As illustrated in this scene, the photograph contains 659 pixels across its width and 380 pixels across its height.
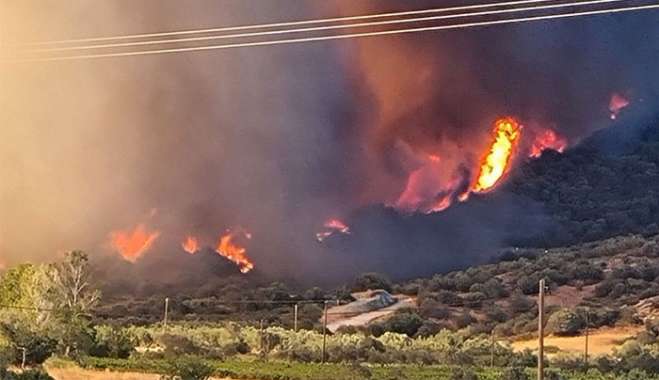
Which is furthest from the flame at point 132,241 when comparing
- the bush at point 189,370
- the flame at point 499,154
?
the flame at point 499,154

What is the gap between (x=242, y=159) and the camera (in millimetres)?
28016

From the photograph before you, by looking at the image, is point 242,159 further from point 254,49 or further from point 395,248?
point 395,248

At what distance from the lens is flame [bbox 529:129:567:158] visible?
3002 cm

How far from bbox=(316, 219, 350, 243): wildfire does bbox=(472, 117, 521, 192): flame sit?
4.29 m

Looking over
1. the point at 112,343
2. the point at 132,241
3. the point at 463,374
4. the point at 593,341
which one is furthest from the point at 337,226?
the point at 463,374

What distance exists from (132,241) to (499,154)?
36.6ft

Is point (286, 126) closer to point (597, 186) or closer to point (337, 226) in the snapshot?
point (337, 226)

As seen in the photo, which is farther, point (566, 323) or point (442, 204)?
point (442, 204)

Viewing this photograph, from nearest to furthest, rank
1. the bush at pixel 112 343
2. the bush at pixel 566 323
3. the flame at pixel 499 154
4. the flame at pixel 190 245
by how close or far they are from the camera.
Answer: the bush at pixel 112 343 < the bush at pixel 566 323 < the flame at pixel 190 245 < the flame at pixel 499 154

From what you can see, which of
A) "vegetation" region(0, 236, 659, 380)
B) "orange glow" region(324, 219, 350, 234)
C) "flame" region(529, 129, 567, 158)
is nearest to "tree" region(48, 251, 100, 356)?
"vegetation" region(0, 236, 659, 380)

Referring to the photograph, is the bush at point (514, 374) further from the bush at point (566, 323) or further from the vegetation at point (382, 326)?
the bush at point (566, 323)

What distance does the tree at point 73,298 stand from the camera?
2294 cm

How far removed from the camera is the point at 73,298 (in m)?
25.2

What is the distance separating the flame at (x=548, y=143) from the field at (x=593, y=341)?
7.33 metres
